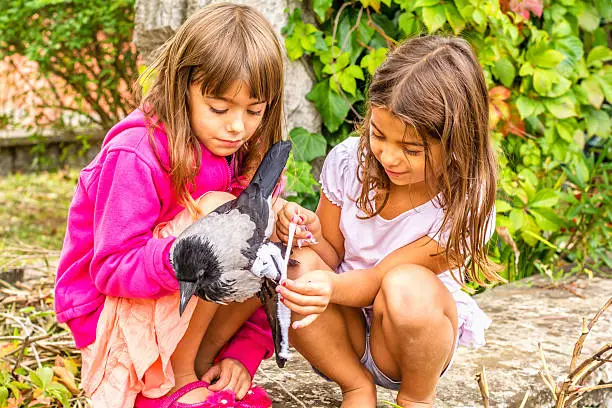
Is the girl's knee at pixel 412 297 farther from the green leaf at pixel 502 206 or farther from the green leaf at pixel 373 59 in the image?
the green leaf at pixel 502 206

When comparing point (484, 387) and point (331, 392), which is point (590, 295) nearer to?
point (331, 392)

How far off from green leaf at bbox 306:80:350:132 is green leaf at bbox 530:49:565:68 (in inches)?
31.9

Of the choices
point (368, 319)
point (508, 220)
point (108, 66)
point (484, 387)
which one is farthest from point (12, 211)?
point (484, 387)

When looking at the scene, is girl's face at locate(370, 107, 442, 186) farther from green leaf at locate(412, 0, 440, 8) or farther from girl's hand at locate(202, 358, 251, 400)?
green leaf at locate(412, 0, 440, 8)

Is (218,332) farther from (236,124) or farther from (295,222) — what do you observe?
(236,124)

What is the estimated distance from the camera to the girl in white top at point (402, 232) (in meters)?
1.79

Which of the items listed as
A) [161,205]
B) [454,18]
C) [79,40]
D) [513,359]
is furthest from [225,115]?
[79,40]

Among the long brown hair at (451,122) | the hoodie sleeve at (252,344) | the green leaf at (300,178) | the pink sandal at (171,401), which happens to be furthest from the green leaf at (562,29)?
the pink sandal at (171,401)

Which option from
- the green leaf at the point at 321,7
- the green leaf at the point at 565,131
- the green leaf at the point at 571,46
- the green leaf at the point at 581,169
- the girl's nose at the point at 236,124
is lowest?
Answer: the green leaf at the point at 581,169

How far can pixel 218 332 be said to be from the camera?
2.04 metres

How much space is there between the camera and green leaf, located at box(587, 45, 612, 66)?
3336 millimetres

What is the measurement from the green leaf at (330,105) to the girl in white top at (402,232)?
0.77m

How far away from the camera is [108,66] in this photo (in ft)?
15.8

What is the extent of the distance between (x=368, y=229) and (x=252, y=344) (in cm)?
43
